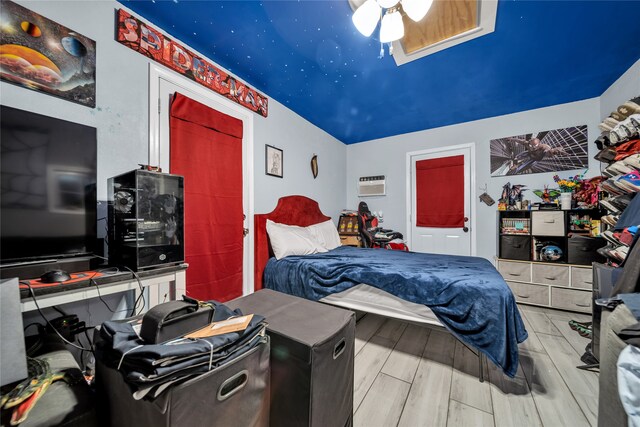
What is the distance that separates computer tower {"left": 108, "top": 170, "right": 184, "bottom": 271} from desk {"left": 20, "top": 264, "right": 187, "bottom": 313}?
0.21 ft

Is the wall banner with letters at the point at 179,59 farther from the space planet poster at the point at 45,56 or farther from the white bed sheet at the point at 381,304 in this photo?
the white bed sheet at the point at 381,304

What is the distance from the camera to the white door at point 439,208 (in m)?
3.57

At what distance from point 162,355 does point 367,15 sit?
2013 mm

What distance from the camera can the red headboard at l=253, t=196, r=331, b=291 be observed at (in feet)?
8.32

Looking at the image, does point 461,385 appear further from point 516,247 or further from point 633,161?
point 516,247

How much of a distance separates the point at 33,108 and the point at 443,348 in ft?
10.2

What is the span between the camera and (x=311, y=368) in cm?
85

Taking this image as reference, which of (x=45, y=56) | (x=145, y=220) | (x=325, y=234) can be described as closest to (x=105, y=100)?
(x=45, y=56)

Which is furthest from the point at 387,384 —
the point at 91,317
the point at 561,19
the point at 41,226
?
the point at 561,19

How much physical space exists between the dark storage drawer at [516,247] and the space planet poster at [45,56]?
13.9ft

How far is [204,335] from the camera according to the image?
772 millimetres

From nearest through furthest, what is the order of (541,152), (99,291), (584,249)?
(99,291) → (584,249) → (541,152)

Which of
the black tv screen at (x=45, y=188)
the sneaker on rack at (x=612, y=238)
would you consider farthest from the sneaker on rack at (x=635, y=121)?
the black tv screen at (x=45, y=188)

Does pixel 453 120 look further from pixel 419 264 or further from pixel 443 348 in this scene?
pixel 443 348
